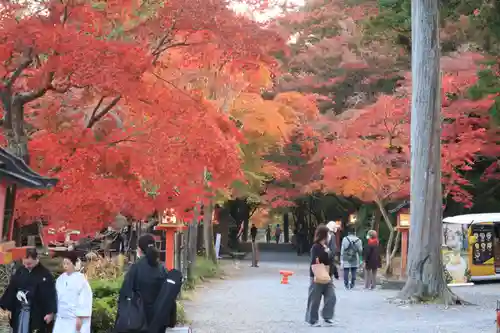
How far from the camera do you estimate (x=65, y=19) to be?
46.6 ft

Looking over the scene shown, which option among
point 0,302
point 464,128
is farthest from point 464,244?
point 0,302

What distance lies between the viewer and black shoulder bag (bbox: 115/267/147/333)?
8375mm

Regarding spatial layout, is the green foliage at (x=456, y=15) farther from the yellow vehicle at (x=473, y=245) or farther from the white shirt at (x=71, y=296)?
the white shirt at (x=71, y=296)

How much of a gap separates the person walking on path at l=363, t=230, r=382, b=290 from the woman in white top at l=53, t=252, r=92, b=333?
15.1 metres

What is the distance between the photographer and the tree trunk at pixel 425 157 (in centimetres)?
1919

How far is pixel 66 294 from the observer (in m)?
9.55

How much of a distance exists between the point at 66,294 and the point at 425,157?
473 inches

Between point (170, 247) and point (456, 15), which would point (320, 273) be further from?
point (456, 15)

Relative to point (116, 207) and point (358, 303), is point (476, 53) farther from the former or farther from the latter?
point (116, 207)

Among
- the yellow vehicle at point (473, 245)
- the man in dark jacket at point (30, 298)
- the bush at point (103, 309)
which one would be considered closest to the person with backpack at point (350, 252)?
the yellow vehicle at point (473, 245)

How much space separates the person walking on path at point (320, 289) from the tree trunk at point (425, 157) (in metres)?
4.98

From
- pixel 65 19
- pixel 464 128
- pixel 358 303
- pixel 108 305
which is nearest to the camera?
pixel 108 305

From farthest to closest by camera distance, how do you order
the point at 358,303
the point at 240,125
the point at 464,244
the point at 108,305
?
the point at 240,125, the point at 464,244, the point at 358,303, the point at 108,305

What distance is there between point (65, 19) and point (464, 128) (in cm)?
1822
